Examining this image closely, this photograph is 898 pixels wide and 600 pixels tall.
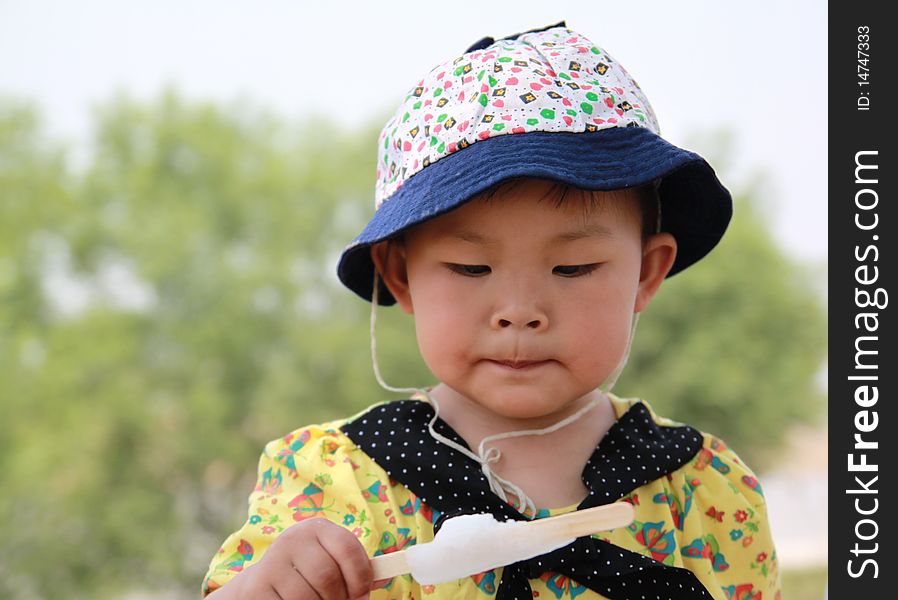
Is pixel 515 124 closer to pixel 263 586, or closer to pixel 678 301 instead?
pixel 263 586

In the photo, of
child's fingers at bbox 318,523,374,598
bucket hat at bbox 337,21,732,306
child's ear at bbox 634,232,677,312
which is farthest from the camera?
child's ear at bbox 634,232,677,312

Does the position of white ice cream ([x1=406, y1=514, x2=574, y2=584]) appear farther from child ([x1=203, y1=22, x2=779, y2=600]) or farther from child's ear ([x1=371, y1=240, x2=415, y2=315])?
child's ear ([x1=371, y1=240, x2=415, y2=315])

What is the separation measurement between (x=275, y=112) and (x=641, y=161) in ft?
12.7

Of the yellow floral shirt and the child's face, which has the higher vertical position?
the child's face

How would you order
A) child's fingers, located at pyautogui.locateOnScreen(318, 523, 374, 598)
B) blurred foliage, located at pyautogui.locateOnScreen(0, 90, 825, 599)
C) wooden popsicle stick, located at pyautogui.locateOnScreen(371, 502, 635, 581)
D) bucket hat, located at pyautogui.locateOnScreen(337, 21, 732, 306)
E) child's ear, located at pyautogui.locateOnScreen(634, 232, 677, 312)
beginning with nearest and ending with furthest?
1. wooden popsicle stick, located at pyautogui.locateOnScreen(371, 502, 635, 581)
2. child's fingers, located at pyautogui.locateOnScreen(318, 523, 374, 598)
3. bucket hat, located at pyautogui.locateOnScreen(337, 21, 732, 306)
4. child's ear, located at pyautogui.locateOnScreen(634, 232, 677, 312)
5. blurred foliage, located at pyautogui.locateOnScreen(0, 90, 825, 599)

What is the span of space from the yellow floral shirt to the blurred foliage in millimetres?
2553

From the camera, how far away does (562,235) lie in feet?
3.34

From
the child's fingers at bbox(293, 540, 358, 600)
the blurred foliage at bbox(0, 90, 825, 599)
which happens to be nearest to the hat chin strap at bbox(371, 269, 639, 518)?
the child's fingers at bbox(293, 540, 358, 600)

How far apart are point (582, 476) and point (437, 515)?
170mm

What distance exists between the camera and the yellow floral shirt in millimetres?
1040

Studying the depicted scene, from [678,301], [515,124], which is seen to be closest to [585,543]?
[515,124]

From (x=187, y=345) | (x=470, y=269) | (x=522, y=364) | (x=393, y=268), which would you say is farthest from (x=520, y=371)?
(x=187, y=345)

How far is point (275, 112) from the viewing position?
4711 millimetres
